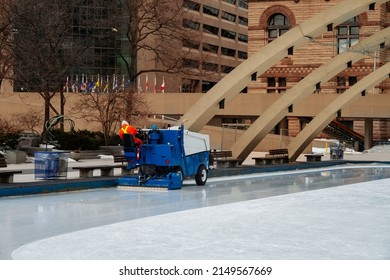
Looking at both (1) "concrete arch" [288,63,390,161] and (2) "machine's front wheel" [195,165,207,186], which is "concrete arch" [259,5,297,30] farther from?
(2) "machine's front wheel" [195,165,207,186]

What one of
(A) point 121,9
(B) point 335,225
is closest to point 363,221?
(B) point 335,225

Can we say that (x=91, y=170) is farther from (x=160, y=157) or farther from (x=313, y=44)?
(x=313, y=44)

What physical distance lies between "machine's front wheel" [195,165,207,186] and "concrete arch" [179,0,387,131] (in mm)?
4711

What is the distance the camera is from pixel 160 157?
20.3 metres

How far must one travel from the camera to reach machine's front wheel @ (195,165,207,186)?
872 inches

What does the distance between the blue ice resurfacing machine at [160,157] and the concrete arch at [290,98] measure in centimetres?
920

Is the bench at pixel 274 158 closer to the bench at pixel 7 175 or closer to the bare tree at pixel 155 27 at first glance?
the bench at pixel 7 175

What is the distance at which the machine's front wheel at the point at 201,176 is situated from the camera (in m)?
22.1

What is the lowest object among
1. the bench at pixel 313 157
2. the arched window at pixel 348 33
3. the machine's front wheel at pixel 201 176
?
the machine's front wheel at pixel 201 176

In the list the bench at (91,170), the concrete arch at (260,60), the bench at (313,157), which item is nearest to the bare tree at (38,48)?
the concrete arch at (260,60)

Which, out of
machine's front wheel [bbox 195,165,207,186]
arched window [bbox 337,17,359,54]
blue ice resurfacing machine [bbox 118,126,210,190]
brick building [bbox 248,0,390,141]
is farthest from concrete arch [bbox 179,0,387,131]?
arched window [bbox 337,17,359,54]

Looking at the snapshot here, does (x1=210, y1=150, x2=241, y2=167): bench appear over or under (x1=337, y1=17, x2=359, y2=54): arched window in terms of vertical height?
under

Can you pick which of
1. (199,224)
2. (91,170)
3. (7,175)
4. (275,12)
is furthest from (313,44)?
(199,224)

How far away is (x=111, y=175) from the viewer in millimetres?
23766
